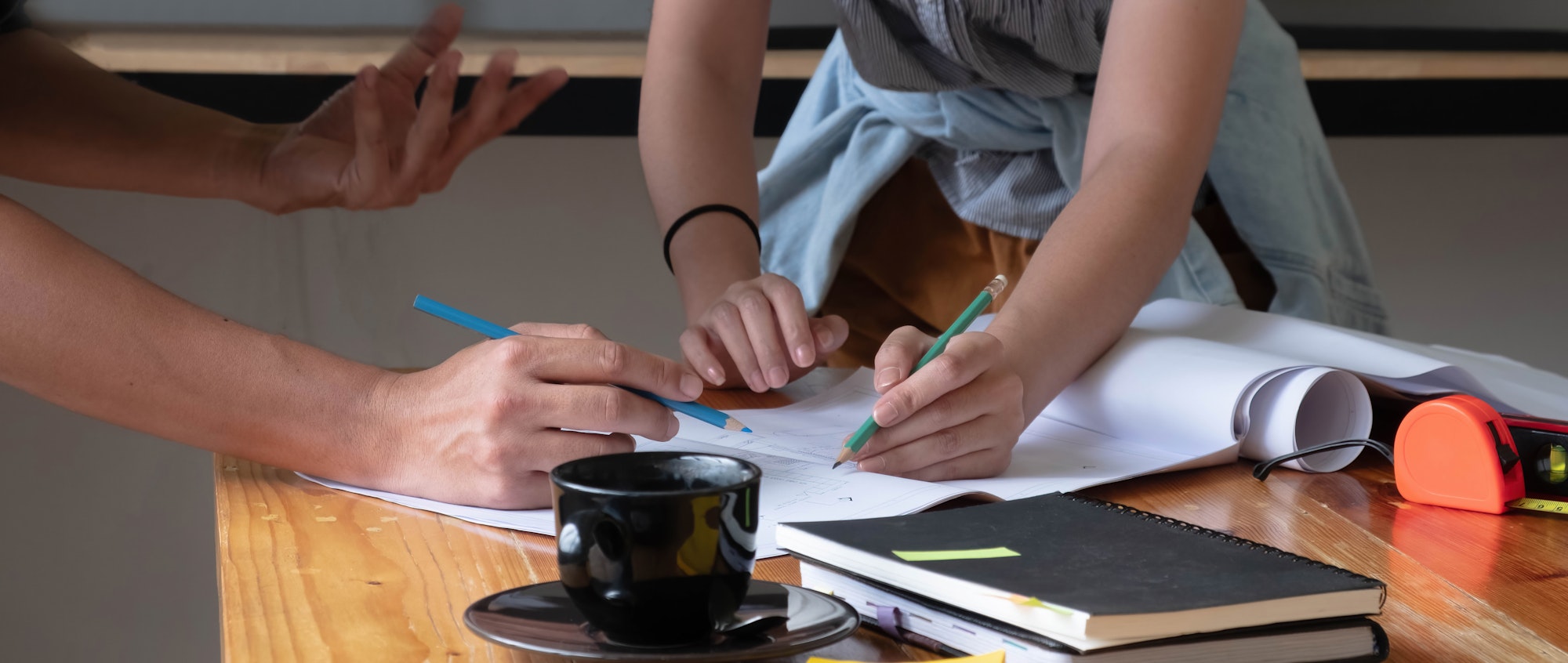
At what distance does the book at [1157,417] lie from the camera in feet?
2.04

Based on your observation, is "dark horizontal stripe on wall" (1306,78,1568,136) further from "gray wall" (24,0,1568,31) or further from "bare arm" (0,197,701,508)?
"bare arm" (0,197,701,508)

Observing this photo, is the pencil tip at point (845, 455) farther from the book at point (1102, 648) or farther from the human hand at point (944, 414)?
the book at point (1102, 648)

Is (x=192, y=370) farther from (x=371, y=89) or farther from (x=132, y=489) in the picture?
(x=132, y=489)

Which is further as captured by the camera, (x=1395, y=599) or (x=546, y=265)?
(x=546, y=265)

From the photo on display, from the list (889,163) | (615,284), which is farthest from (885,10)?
(615,284)

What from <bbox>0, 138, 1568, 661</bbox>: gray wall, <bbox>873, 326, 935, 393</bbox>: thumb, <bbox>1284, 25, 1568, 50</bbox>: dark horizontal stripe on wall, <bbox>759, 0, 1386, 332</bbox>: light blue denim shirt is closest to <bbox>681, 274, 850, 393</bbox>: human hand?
<bbox>873, 326, 935, 393</bbox>: thumb

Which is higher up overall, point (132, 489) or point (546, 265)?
point (546, 265)

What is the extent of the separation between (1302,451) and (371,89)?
44.8 inches

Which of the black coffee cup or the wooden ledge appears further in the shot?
the wooden ledge

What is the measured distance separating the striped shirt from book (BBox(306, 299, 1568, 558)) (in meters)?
0.25

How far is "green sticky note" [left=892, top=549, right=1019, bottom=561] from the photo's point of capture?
0.42 meters

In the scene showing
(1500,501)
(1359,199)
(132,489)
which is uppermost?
(1359,199)

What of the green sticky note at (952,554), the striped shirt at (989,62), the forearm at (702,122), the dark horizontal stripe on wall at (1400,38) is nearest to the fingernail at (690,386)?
the green sticky note at (952,554)

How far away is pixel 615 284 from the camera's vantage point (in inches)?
75.8
